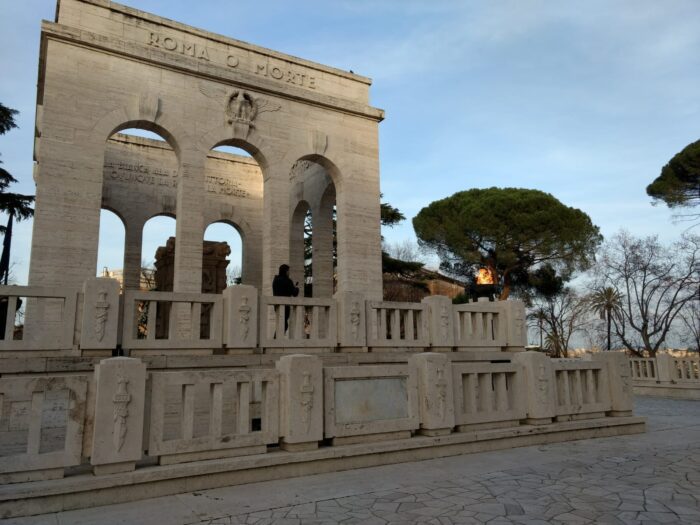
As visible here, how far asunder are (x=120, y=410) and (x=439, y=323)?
572cm

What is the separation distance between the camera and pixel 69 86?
12.1m

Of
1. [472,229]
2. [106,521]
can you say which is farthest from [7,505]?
[472,229]

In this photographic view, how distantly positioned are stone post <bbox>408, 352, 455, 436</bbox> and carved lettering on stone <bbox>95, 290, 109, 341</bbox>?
4013mm

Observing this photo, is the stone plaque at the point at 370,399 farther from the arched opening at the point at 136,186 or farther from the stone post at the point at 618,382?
the arched opening at the point at 136,186

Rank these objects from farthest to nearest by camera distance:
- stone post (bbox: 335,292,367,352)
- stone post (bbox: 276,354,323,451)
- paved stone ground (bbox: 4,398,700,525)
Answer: stone post (bbox: 335,292,367,352) < stone post (bbox: 276,354,323,451) < paved stone ground (bbox: 4,398,700,525)

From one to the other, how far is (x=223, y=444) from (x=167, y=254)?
12.0 meters

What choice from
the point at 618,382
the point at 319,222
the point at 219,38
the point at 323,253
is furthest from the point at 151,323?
the point at 319,222

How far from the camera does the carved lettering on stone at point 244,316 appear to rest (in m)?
7.56

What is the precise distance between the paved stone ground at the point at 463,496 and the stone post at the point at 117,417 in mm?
389

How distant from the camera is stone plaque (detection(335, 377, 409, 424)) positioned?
5.89m

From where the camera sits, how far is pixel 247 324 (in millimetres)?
7613

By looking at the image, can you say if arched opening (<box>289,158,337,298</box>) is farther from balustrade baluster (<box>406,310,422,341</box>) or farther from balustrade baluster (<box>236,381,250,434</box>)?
balustrade baluster (<box>236,381,250,434</box>)

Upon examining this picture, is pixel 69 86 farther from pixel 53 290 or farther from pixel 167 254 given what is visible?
pixel 53 290

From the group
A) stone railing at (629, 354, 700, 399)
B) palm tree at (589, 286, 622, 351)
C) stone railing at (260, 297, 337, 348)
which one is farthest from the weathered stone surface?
palm tree at (589, 286, 622, 351)
